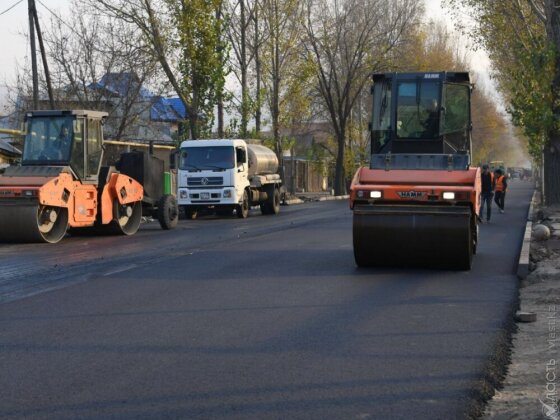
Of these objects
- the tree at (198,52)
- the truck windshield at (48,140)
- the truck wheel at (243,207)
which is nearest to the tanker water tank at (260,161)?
the truck wheel at (243,207)

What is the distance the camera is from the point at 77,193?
20078mm

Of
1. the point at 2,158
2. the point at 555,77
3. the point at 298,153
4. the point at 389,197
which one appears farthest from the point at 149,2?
the point at 298,153

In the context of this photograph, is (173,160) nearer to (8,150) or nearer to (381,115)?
(8,150)

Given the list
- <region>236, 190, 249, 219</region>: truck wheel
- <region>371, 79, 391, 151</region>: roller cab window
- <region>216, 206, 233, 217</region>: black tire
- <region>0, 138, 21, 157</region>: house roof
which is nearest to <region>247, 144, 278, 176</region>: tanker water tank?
<region>236, 190, 249, 219</region>: truck wheel

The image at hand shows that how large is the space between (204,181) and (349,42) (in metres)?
29.3

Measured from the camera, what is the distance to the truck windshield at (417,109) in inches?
649

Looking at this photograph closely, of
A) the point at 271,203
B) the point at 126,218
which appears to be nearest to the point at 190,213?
the point at 271,203

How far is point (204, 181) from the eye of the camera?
99.4 feet

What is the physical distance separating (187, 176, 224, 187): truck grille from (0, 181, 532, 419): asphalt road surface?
14104 mm

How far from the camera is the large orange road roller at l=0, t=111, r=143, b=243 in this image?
1884cm

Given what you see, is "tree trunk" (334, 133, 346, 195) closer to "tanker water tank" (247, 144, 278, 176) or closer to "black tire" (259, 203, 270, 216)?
"tanker water tank" (247, 144, 278, 176)

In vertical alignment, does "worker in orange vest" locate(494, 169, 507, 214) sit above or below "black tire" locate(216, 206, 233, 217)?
above

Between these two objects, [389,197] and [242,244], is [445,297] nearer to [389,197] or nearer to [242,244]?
[389,197]

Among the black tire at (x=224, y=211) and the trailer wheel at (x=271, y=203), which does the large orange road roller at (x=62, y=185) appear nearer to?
the black tire at (x=224, y=211)
